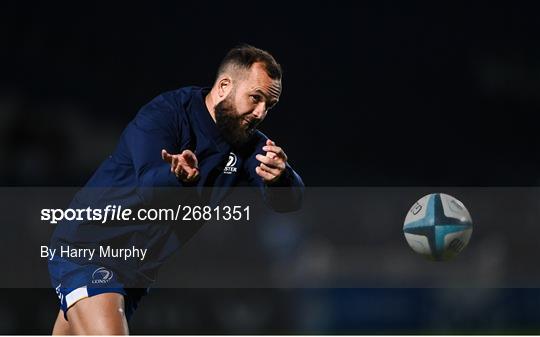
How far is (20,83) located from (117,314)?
26.9 feet

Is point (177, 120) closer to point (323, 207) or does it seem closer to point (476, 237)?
point (323, 207)

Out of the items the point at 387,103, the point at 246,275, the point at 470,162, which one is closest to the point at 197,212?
the point at 246,275

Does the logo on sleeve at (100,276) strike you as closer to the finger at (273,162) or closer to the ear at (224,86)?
the finger at (273,162)

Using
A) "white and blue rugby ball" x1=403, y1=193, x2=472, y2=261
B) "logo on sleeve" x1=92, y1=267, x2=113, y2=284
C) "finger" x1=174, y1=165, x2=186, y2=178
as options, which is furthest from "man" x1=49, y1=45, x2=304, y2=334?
"white and blue rugby ball" x1=403, y1=193, x2=472, y2=261

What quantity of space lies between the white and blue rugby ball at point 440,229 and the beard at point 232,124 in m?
2.02

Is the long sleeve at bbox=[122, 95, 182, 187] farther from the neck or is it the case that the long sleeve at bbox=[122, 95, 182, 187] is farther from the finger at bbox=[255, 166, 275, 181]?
the finger at bbox=[255, 166, 275, 181]

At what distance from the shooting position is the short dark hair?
493 cm

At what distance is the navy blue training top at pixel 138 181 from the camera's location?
472cm

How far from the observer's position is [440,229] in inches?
248

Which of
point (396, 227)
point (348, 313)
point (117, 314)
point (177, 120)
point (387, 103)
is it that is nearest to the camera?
point (117, 314)

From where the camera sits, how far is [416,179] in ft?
43.8

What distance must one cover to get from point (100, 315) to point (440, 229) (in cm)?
292

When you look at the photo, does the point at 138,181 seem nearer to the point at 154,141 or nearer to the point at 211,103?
the point at 154,141

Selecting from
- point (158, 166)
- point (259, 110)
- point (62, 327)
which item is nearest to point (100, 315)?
point (62, 327)
